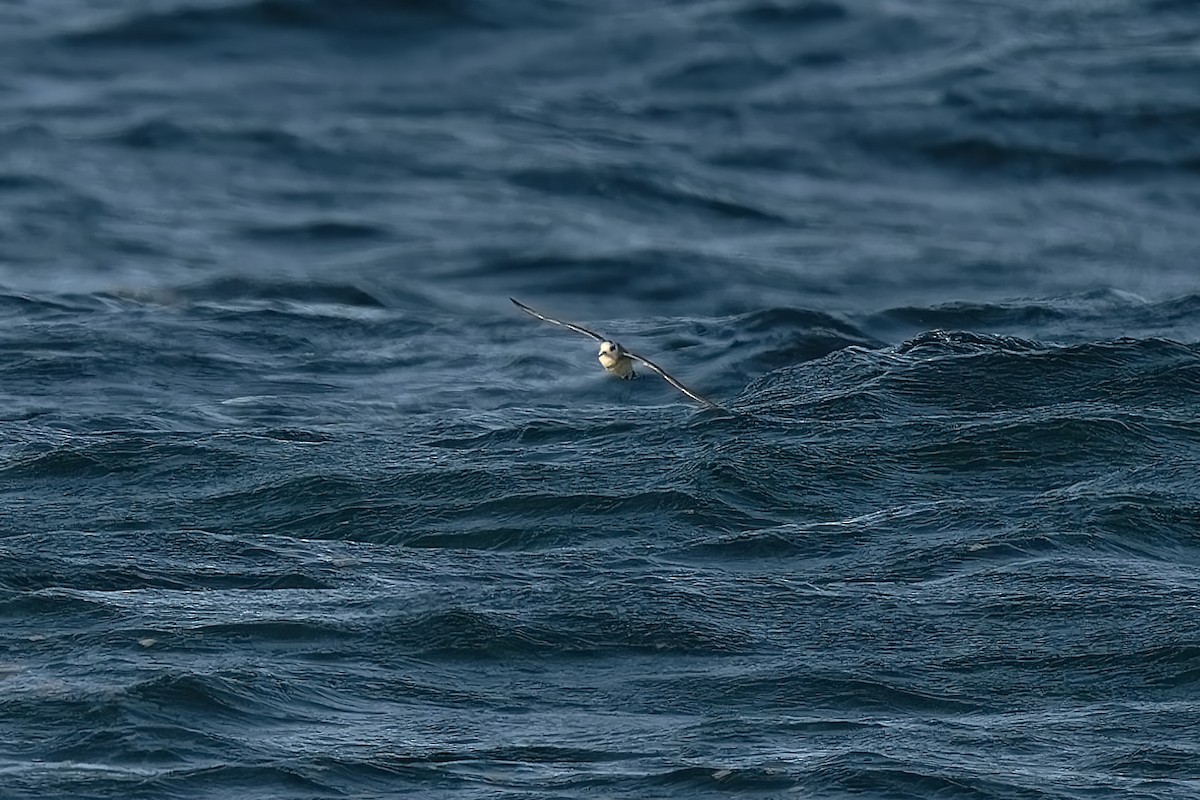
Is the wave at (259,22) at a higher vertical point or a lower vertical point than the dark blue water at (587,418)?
higher

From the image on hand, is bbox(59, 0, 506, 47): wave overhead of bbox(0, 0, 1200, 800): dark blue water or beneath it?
overhead

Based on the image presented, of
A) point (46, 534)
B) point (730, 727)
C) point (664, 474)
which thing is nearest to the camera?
point (730, 727)

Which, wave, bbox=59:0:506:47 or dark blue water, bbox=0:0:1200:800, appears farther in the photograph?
wave, bbox=59:0:506:47

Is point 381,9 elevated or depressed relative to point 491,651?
elevated

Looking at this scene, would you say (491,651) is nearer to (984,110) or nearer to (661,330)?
(661,330)

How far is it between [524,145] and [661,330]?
245 inches

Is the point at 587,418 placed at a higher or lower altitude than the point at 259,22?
lower

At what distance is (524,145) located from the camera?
21922mm

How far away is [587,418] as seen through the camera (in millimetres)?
13469

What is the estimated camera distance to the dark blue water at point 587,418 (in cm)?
897

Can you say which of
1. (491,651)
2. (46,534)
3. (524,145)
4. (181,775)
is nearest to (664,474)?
(491,651)

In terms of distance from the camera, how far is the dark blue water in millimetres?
8969

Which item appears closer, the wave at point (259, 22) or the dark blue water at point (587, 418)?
the dark blue water at point (587, 418)

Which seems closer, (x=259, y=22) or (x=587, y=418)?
(x=587, y=418)
